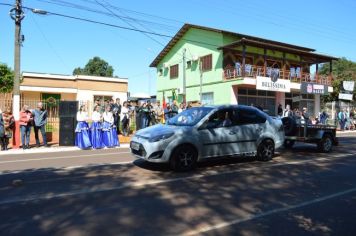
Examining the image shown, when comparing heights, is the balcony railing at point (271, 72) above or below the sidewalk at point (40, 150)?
above

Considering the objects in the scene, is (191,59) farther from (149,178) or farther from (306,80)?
(149,178)

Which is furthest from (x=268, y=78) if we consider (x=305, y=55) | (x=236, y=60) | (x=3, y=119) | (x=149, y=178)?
(x=149, y=178)

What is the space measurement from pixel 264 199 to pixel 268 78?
26.7 metres

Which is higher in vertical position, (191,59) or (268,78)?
(191,59)

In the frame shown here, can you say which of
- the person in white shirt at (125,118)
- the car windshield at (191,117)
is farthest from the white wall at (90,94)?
the car windshield at (191,117)

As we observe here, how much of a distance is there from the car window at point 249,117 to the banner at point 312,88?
26.1m

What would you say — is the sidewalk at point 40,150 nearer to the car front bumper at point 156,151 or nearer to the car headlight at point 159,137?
the car front bumper at point 156,151

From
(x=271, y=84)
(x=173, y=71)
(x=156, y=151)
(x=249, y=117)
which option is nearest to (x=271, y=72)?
(x=271, y=84)

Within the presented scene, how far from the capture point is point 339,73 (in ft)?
201

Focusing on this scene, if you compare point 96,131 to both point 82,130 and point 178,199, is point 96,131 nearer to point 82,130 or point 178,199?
point 82,130

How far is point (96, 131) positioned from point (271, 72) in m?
21.5

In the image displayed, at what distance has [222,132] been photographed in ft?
32.0

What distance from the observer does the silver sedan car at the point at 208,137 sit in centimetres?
887

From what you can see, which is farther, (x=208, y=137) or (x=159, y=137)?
(x=208, y=137)
